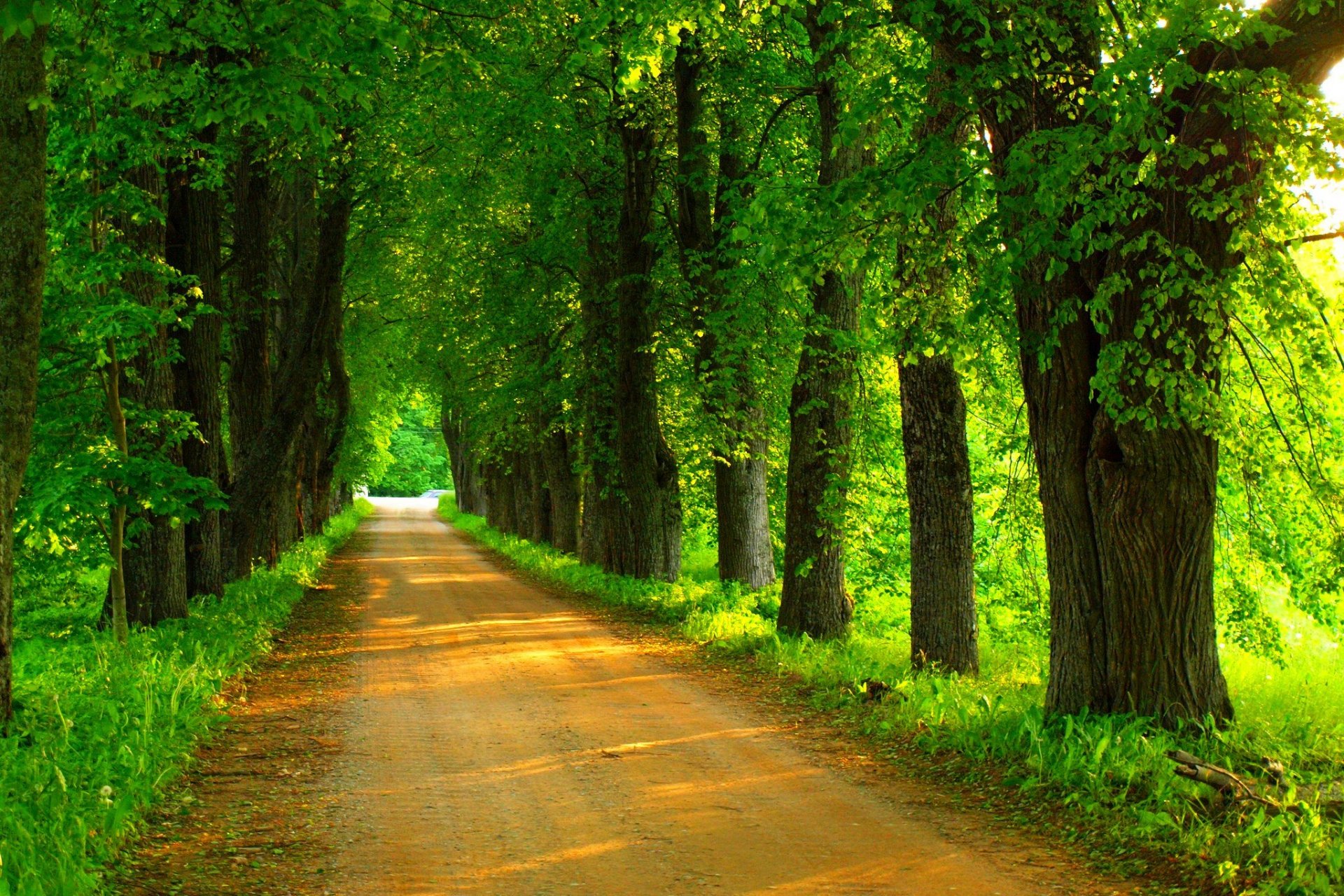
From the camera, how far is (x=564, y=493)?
29.2 meters

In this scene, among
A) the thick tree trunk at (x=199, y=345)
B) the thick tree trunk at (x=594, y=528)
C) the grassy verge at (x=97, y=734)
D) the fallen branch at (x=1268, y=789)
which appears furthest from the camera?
the thick tree trunk at (x=594, y=528)

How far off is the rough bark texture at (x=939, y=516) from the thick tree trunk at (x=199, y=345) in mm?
8412

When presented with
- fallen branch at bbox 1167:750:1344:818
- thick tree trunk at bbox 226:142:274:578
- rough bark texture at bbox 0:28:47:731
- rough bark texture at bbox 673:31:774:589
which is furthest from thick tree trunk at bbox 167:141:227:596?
fallen branch at bbox 1167:750:1344:818

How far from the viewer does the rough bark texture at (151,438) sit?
1232 cm

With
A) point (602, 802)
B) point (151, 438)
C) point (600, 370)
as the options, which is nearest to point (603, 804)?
point (602, 802)

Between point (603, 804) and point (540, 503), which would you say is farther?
point (540, 503)

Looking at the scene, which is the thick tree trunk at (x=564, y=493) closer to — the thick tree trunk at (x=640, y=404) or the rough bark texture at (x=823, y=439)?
the thick tree trunk at (x=640, y=404)

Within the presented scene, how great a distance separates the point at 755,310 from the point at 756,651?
4610 millimetres

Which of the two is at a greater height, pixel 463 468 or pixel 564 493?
pixel 463 468

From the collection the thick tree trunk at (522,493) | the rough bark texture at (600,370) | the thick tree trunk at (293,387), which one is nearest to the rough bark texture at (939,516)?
the thick tree trunk at (293,387)

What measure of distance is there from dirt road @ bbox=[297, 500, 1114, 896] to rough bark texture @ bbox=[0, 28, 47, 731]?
104 inches

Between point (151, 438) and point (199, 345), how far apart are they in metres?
1.86

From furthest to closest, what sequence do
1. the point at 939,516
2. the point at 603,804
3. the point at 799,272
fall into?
the point at 939,516
the point at 799,272
the point at 603,804

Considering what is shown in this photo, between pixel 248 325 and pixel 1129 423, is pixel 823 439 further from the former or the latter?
pixel 248 325
